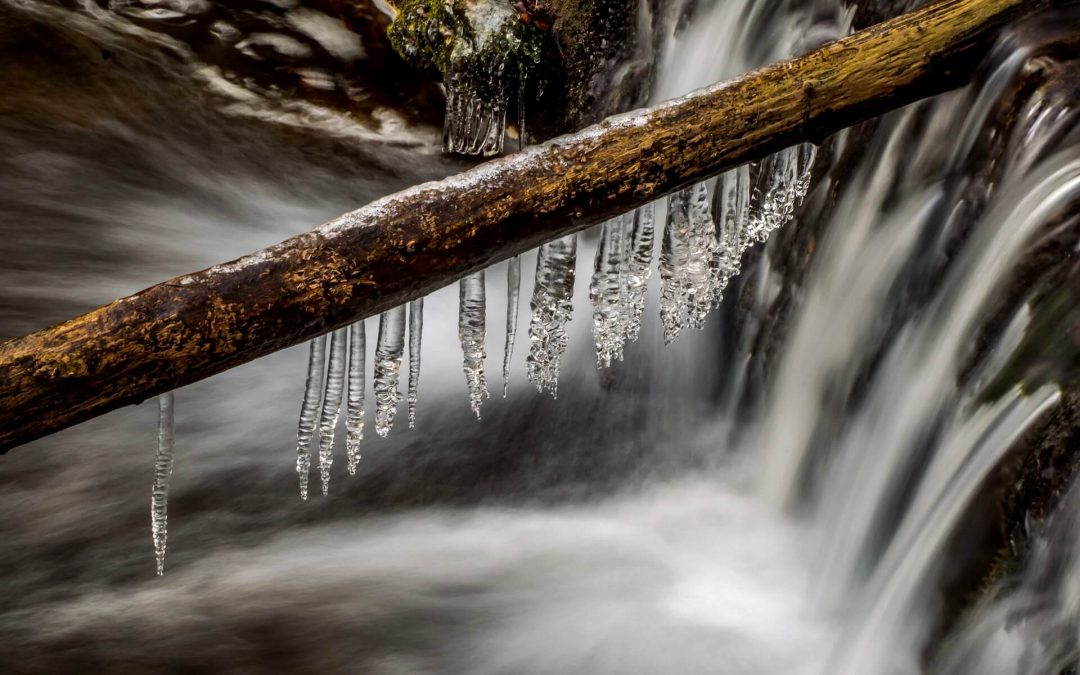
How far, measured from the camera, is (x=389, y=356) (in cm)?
240

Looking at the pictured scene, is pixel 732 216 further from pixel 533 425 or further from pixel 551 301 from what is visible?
pixel 533 425

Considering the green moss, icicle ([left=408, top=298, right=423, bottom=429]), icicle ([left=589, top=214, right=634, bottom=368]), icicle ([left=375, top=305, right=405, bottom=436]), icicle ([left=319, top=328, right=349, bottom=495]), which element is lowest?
icicle ([left=319, top=328, right=349, bottom=495])

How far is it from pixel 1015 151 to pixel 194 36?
4525 mm

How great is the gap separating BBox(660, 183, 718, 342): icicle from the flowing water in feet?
0.50

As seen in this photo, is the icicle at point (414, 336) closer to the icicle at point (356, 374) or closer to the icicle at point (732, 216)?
the icicle at point (356, 374)

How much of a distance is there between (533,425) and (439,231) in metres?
2.73

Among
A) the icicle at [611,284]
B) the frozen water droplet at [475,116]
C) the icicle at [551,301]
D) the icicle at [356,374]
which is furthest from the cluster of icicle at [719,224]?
the frozen water droplet at [475,116]

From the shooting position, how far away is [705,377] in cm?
468

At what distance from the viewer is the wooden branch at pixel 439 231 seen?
6.14 ft

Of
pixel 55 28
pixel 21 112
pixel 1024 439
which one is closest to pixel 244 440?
pixel 21 112

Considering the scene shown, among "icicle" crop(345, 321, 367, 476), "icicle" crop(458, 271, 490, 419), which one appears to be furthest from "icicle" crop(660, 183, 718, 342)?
"icicle" crop(345, 321, 367, 476)

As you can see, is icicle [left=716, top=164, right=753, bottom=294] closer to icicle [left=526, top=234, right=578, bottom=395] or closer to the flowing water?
the flowing water

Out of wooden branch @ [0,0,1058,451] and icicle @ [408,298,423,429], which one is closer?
wooden branch @ [0,0,1058,451]

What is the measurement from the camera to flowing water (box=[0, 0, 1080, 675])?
2.78 meters
